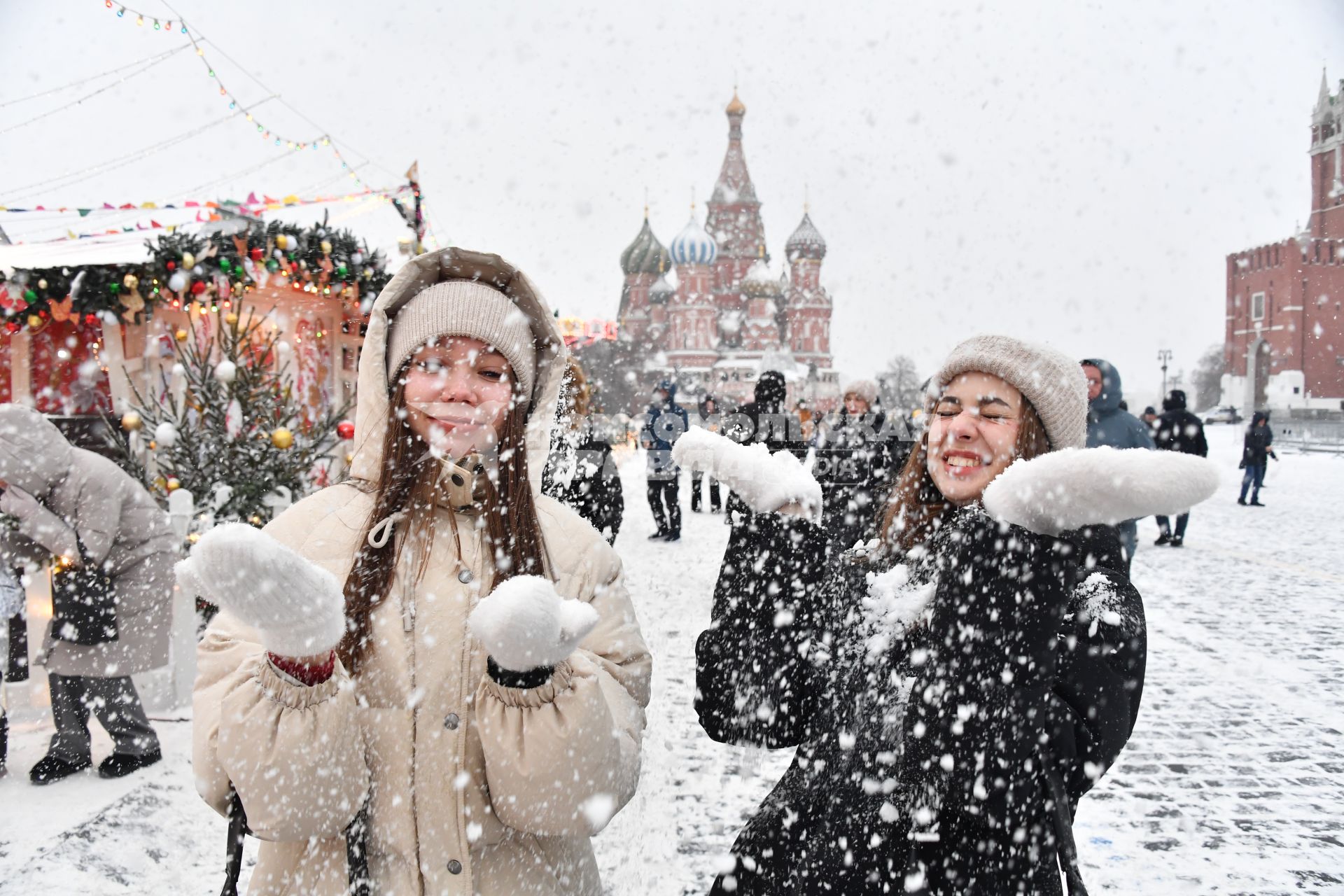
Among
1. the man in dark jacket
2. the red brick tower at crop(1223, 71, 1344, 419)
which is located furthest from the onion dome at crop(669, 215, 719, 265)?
the man in dark jacket

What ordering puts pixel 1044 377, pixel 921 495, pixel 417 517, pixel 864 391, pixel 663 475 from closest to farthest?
pixel 417 517
pixel 1044 377
pixel 921 495
pixel 864 391
pixel 663 475

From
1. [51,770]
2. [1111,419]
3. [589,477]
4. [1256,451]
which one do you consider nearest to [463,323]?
[51,770]

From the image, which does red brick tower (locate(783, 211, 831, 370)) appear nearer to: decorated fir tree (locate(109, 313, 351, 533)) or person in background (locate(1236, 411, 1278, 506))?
person in background (locate(1236, 411, 1278, 506))

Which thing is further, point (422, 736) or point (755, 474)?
point (755, 474)

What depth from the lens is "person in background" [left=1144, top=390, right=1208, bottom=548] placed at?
10969 millimetres

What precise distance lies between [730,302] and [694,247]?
581cm

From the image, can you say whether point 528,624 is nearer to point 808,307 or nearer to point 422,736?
point 422,736

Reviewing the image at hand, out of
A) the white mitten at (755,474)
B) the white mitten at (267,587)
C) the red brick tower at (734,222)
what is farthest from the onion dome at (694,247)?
the white mitten at (267,587)

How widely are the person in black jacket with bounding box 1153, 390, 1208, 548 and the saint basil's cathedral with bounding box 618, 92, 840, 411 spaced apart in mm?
57679

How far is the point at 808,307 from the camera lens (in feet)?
242

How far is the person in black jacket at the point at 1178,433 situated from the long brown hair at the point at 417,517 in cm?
1082

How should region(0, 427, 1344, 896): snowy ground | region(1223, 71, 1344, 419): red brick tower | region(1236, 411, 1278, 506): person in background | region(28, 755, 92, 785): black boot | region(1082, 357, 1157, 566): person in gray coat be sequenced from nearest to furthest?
region(0, 427, 1344, 896): snowy ground
region(28, 755, 92, 785): black boot
region(1082, 357, 1157, 566): person in gray coat
region(1236, 411, 1278, 506): person in background
region(1223, 71, 1344, 419): red brick tower

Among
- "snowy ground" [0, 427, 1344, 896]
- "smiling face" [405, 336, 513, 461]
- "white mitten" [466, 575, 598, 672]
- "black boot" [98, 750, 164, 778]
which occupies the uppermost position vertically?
"smiling face" [405, 336, 513, 461]

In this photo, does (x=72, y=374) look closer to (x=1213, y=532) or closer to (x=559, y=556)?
(x=559, y=556)
